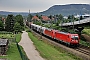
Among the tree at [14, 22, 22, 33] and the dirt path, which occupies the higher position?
the dirt path

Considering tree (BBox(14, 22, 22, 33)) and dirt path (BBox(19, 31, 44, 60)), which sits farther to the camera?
tree (BBox(14, 22, 22, 33))

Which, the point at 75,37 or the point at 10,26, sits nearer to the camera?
the point at 75,37

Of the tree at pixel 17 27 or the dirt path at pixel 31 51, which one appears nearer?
the dirt path at pixel 31 51

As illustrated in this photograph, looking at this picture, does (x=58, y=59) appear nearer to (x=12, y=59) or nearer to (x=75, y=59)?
(x=75, y=59)

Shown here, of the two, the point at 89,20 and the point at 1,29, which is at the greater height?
the point at 89,20

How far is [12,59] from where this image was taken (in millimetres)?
38906

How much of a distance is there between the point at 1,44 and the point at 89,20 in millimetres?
32942

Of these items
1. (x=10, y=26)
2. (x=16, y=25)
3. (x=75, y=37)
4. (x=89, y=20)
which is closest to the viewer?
(x=75, y=37)

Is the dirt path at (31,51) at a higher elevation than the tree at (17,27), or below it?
higher

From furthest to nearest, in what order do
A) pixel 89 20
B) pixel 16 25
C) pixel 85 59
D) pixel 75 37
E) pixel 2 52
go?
pixel 16 25
pixel 89 20
pixel 75 37
pixel 2 52
pixel 85 59

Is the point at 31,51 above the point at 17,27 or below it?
above

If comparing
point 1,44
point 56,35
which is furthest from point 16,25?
point 1,44

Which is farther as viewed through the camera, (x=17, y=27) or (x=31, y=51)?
(x=17, y=27)

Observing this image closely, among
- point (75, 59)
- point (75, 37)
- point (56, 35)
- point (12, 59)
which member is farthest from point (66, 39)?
point (12, 59)
